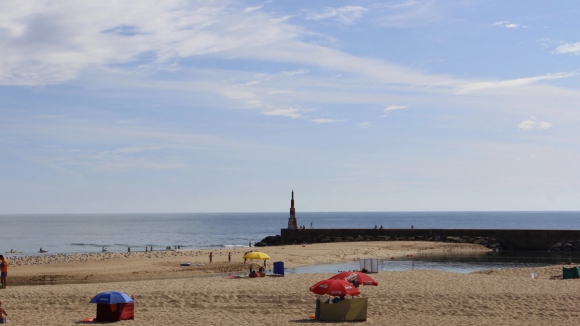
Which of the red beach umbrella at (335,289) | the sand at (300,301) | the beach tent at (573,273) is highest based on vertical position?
the red beach umbrella at (335,289)

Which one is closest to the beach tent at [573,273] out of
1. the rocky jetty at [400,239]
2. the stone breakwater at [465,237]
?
the stone breakwater at [465,237]

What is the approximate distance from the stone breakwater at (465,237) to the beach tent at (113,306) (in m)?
47.0

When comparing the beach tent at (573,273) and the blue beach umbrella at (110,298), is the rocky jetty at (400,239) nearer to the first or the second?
the beach tent at (573,273)

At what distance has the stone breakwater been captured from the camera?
58.4 metres

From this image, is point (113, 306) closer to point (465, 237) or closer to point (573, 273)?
point (573, 273)

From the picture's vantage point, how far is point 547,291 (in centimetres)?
2300

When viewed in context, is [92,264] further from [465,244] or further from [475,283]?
[465,244]

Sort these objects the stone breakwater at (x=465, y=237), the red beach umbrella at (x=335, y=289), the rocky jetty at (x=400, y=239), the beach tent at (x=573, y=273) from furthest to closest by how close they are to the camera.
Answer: the rocky jetty at (x=400, y=239) → the stone breakwater at (x=465, y=237) → the beach tent at (x=573, y=273) → the red beach umbrella at (x=335, y=289)

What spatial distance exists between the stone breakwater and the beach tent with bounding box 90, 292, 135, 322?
47045 millimetres

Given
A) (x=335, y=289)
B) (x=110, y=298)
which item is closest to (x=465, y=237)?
(x=335, y=289)

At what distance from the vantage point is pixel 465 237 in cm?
6291

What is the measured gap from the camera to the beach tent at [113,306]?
703 inches

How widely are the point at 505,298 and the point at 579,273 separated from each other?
8.25 m

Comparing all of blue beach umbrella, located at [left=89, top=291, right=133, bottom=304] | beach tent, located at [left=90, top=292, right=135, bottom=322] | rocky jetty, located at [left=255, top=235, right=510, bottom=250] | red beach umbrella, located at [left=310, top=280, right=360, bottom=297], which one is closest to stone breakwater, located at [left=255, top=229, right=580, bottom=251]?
rocky jetty, located at [left=255, top=235, right=510, bottom=250]
